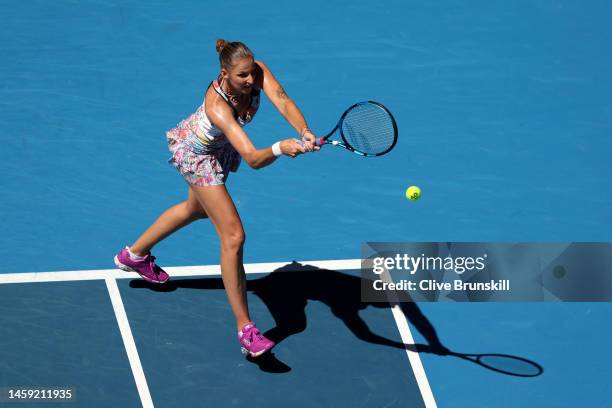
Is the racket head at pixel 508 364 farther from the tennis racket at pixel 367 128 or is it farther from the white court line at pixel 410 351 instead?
the tennis racket at pixel 367 128

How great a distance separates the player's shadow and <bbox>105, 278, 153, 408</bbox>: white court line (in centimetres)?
17

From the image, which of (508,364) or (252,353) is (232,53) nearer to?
(252,353)

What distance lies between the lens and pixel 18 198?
951 centimetres

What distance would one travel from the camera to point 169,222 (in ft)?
27.8

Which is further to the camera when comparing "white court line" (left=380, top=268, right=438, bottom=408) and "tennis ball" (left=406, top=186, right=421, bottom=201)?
"tennis ball" (left=406, top=186, right=421, bottom=201)

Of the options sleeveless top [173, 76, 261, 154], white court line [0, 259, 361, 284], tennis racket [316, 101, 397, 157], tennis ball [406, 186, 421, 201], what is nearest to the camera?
tennis racket [316, 101, 397, 157]

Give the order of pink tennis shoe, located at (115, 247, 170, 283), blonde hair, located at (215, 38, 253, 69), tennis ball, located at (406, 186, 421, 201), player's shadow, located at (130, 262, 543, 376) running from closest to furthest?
blonde hair, located at (215, 38, 253, 69) → player's shadow, located at (130, 262, 543, 376) → pink tennis shoe, located at (115, 247, 170, 283) → tennis ball, located at (406, 186, 421, 201)

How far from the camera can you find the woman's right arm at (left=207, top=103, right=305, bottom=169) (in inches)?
281

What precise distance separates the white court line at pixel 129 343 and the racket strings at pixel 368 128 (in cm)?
209

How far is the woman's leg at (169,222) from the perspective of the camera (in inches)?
329

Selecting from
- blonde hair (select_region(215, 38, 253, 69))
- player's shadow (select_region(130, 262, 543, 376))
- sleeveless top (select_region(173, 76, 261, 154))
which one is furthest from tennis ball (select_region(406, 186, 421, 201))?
blonde hair (select_region(215, 38, 253, 69))

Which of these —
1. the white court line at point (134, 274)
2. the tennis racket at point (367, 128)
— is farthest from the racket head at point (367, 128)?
the white court line at point (134, 274)

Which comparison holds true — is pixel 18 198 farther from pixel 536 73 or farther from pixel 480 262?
pixel 536 73

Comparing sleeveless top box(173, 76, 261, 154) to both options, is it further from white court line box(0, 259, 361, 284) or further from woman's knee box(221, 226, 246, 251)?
white court line box(0, 259, 361, 284)
